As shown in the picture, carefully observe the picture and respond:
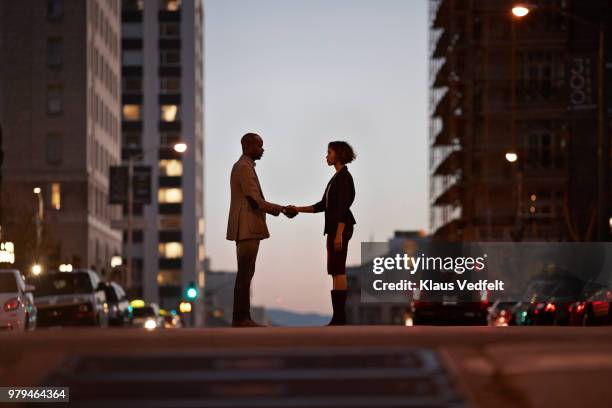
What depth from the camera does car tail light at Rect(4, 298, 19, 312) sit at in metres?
25.3

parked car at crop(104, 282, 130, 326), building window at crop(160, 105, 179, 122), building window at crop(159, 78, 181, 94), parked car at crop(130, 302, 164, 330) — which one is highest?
building window at crop(159, 78, 181, 94)

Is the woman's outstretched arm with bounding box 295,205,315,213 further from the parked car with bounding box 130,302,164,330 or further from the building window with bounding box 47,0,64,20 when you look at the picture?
the building window with bounding box 47,0,64,20

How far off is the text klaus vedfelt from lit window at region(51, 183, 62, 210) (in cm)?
7347

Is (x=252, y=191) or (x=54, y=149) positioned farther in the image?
(x=54, y=149)

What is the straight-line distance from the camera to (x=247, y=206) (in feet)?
51.4

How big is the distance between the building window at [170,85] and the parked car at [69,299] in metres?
127

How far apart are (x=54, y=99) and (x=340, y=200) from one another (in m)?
80.4

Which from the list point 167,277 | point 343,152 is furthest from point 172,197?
point 343,152

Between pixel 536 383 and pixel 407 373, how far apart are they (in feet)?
2.03

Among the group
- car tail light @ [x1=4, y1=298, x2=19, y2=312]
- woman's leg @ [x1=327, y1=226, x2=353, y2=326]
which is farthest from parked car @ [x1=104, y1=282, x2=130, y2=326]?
woman's leg @ [x1=327, y1=226, x2=353, y2=326]

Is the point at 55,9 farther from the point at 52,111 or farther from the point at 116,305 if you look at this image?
the point at 116,305

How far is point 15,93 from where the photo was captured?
9356cm

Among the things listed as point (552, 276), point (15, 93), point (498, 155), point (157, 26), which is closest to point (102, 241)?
point (15, 93)

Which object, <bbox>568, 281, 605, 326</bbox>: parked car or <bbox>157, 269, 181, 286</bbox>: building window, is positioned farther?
<bbox>157, 269, 181, 286</bbox>: building window
